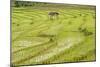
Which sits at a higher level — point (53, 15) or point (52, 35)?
point (53, 15)

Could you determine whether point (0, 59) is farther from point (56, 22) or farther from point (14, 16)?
point (56, 22)

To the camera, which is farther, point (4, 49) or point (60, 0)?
point (60, 0)

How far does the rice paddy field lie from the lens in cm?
157

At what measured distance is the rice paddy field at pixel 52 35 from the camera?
1572mm

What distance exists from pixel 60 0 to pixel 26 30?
0.41m

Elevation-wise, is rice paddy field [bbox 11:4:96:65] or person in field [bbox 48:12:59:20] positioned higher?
person in field [bbox 48:12:59:20]

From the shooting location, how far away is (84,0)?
177 cm

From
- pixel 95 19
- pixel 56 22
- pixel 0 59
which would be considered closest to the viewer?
pixel 0 59

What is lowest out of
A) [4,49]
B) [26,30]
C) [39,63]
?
[39,63]

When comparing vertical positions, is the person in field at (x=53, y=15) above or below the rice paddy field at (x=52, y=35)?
above

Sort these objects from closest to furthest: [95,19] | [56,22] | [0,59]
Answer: [0,59] → [56,22] → [95,19]

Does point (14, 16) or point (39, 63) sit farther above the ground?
point (14, 16)

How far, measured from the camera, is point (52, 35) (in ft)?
5.43
